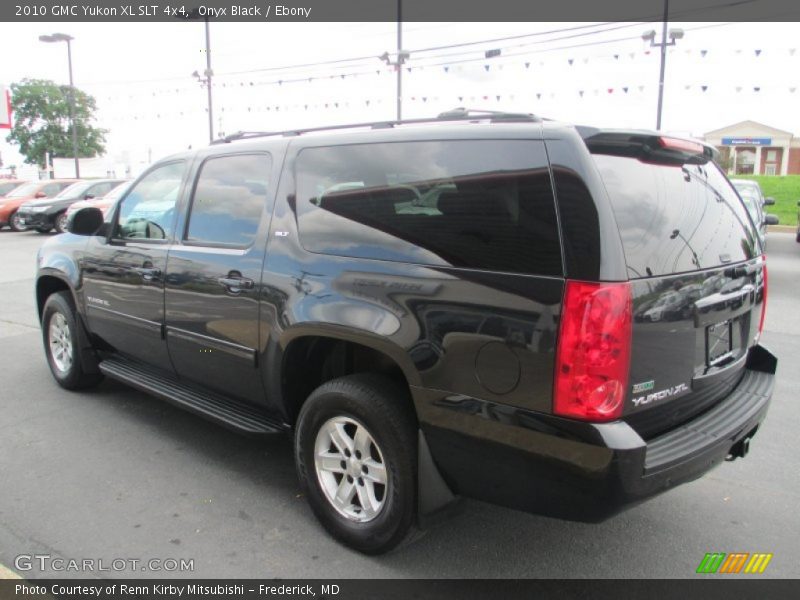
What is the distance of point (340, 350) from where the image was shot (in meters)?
3.22

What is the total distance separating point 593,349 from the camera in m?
2.15

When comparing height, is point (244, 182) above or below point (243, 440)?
above

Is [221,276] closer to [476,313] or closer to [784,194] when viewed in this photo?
[476,313]

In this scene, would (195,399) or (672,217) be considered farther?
(195,399)

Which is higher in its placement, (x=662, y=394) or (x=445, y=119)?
(x=445, y=119)

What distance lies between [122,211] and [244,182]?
1.46 meters

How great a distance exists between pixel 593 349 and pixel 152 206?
323cm

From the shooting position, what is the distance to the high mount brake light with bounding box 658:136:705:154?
2.65 metres

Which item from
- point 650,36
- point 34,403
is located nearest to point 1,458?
point 34,403

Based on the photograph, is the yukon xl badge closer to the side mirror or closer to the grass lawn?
the side mirror

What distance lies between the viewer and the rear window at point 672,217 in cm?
231

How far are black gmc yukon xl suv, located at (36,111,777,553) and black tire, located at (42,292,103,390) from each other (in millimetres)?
1660

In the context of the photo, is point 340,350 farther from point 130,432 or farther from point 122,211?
point 122,211

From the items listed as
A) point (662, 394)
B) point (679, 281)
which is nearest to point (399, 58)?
point (679, 281)
